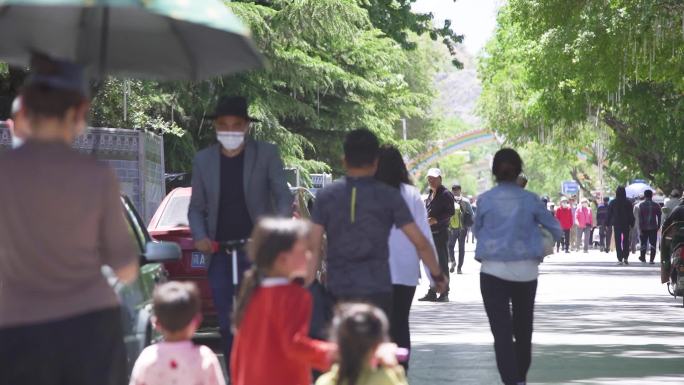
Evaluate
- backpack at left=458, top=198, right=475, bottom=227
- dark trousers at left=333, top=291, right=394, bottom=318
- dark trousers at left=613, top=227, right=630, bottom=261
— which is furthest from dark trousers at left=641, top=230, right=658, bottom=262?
dark trousers at left=333, top=291, right=394, bottom=318

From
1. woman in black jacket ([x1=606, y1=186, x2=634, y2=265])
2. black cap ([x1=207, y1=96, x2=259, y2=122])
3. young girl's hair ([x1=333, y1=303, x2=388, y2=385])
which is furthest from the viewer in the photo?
woman in black jacket ([x1=606, y1=186, x2=634, y2=265])

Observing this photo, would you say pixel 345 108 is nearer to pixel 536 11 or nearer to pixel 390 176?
pixel 536 11

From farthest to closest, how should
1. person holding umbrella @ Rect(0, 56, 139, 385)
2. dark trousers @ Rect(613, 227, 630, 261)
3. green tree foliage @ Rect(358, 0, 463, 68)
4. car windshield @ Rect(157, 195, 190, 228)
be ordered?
dark trousers @ Rect(613, 227, 630, 261), green tree foliage @ Rect(358, 0, 463, 68), car windshield @ Rect(157, 195, 190, 228), person holding umbrella @ Rect(0, 56, 139, 385)

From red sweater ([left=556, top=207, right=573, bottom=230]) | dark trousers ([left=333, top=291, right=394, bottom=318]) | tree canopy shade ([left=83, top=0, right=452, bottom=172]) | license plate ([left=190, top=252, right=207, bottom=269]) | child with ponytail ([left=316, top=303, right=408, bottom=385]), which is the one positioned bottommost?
child with ponytail ([left=316, top=303, right=408, bottom=385])

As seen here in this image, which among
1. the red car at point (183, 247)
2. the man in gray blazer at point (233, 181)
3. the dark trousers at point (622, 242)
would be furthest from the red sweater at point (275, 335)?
the dark trousers at point (622, 242)

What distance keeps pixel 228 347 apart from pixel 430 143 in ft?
309

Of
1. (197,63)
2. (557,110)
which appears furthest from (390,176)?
(557,110)

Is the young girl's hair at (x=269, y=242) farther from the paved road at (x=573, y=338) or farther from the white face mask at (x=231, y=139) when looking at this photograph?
the paved road at (x=573, y=338)

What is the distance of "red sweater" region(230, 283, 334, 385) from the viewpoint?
6.70 metres

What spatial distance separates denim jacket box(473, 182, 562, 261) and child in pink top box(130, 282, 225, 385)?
4280 mm

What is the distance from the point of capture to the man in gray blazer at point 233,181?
10453 mm

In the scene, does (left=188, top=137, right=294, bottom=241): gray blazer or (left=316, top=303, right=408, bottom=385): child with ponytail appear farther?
(left=188, top=137, right=294, bottom=241): gray blazer

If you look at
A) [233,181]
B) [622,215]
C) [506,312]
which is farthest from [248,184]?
[622,215]

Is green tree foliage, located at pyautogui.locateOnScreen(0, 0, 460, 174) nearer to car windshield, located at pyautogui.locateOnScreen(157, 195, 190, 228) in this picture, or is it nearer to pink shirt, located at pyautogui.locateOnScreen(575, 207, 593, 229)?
car windshield, located at pyautogui.locateOnScreen(157, 195, 190, 228)
